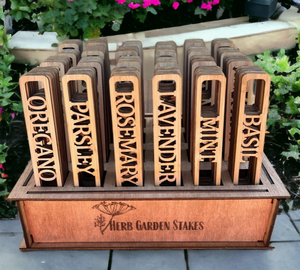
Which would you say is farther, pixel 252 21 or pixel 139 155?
pixel 252 21

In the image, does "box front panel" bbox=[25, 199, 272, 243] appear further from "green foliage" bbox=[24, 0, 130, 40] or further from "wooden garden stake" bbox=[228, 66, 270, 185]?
"green foliage" bbox=[24, 0, 130, 40]

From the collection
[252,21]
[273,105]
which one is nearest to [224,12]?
[252,21]

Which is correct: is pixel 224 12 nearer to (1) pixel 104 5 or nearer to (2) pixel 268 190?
(1) pixel 104 5

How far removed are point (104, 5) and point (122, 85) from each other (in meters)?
1.08

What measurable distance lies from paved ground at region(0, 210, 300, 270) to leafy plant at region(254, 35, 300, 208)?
0.69 m

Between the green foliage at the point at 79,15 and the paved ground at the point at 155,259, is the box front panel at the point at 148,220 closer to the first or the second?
the paved ground at the point at 155,259

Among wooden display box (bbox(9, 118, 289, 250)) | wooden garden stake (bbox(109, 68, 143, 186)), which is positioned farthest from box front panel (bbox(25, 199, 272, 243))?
wooden garden stake (bbox(109, 68, 143, 186))

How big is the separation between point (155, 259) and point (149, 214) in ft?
0.60

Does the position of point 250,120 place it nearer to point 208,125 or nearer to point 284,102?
point 208,125

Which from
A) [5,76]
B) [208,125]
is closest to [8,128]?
[5,76]

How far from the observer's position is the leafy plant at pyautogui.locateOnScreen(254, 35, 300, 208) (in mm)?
1964

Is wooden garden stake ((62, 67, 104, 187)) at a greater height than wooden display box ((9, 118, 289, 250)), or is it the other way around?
wooden garden stake ((62, 67, 104, 187))

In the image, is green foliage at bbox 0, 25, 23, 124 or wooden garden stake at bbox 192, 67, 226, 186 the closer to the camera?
wooden garden stake at bbox 192, 67, 226, 186

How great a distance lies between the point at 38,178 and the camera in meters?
1.31
